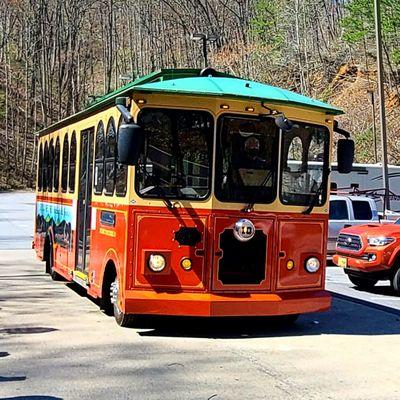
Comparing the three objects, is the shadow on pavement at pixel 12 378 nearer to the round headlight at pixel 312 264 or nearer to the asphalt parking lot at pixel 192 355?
the asphalt parking lot at pixel 192 355

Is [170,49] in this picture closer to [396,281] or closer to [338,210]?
[338,210]

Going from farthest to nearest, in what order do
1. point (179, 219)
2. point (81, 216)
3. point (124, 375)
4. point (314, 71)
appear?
1. point (314, 71)
2. point (81, 216)
3. point (179, 219)
4. point (124, 375)

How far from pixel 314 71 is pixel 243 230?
43.3m

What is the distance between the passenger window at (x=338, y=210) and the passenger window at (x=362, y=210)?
290mm

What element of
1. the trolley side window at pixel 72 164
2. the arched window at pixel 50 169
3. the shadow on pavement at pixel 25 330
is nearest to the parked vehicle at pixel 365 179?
the arched window at pixel 50 169

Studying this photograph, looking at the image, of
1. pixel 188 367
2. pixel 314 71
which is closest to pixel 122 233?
pixel 188 367

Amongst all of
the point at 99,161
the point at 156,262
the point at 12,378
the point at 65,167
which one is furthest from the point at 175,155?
the point at 65,167

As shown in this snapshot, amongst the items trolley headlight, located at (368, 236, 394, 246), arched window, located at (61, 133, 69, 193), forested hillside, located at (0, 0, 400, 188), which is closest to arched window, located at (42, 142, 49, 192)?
arched window, located at (61, 133, 69, 193)

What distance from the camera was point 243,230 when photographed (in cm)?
852

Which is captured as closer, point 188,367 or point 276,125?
point 188,367

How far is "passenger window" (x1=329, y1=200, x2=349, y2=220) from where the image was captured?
63.1 ft

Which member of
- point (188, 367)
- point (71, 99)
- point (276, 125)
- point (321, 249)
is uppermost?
point (71, 99)

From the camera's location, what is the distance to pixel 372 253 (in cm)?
1306

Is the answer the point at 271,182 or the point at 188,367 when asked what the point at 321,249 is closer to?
the point at 271,182
